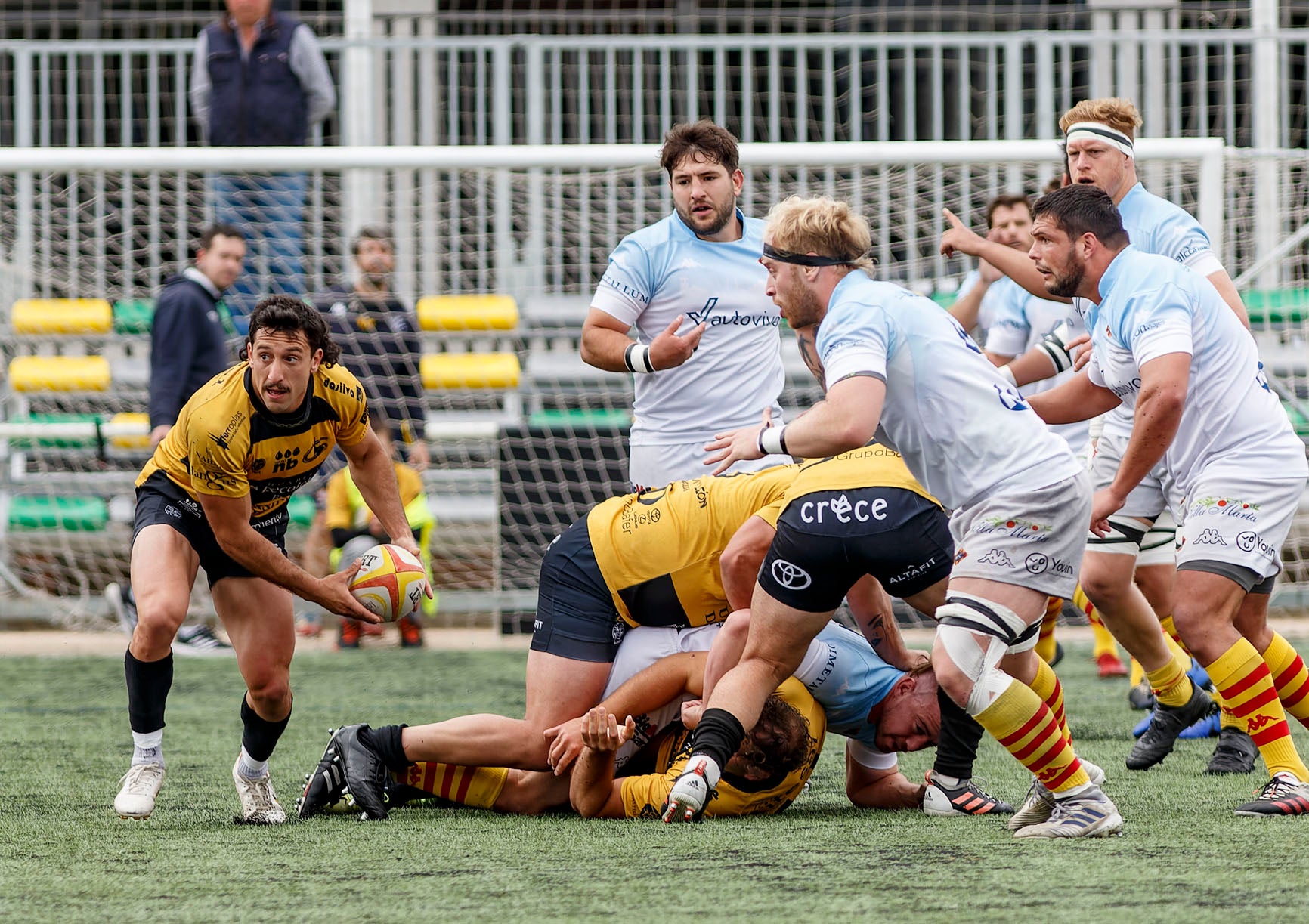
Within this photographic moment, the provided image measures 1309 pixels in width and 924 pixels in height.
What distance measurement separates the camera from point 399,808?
4637 millimetres

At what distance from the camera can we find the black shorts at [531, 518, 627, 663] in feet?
15.1

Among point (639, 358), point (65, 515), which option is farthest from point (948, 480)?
point (65, 515)

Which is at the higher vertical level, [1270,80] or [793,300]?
[1270,80]

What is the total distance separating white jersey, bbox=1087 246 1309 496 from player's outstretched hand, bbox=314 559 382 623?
85.3 inches

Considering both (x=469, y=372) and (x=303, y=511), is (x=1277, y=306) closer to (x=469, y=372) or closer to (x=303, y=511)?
(x=469, y=372)

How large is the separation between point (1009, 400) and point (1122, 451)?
1.46m

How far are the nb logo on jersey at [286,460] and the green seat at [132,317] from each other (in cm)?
694

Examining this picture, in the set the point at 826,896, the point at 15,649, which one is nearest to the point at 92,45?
the point at 15,649

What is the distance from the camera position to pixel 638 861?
142 inches

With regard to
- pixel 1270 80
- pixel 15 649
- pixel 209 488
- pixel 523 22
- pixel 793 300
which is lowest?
pixel 15 649

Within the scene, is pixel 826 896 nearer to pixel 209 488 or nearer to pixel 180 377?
pixel 209 488

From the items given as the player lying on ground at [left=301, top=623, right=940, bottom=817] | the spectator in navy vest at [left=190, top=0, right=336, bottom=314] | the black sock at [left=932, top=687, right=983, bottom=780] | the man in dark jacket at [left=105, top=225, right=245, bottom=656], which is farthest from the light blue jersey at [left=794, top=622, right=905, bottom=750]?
the spectator in navy vest at [left=190, top=0, right=336, bottom=314]

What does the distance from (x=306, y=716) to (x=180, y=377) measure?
94.9 inches

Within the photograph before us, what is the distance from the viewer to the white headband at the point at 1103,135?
16.5 feet
